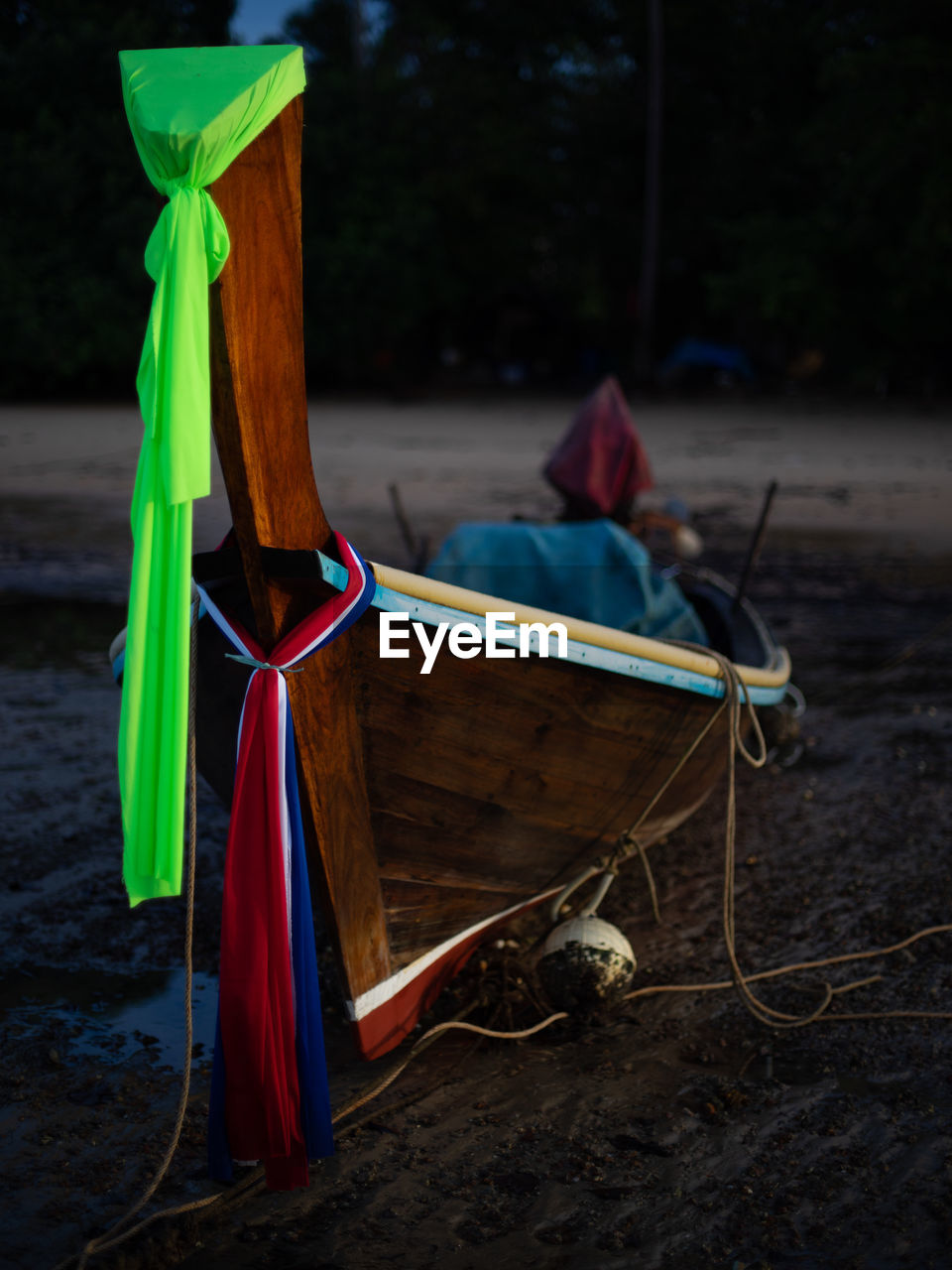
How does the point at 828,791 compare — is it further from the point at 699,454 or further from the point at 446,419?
the point at 446,419

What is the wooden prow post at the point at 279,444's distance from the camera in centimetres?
224

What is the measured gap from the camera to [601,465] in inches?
255

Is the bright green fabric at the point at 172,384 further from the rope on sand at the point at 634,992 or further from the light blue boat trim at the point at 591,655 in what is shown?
the light blue boat trim at the point at 591,655

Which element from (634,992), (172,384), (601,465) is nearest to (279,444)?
(172,384)

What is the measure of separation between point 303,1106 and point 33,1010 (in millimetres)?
1266

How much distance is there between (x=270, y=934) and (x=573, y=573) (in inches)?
97.3

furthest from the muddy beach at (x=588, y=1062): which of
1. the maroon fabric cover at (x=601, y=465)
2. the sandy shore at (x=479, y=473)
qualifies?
the sandy shore at (x=479, y=473)

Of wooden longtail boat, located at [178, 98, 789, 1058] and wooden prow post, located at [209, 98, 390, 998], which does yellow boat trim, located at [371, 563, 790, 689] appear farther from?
wooden prow post, located at [209, 98, 390, 998]

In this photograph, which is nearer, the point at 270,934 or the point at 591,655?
the point at 270,934

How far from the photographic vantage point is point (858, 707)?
247 inches

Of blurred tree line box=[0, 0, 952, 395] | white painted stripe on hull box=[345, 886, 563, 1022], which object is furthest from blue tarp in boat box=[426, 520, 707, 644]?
blurred tree line box=[0, 0, 952, 395]

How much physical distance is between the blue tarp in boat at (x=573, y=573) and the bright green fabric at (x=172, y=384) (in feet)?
→ 8.46

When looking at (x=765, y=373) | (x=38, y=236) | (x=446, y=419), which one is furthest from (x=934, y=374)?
(x=38, y=236)

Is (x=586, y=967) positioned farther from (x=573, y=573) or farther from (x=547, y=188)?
(x=547, y=188)
